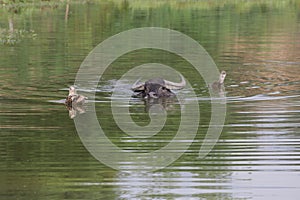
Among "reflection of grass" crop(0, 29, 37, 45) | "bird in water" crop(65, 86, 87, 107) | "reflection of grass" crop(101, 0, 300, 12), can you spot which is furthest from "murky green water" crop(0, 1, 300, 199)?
"reflection of grass" crop(101, 0, 300, 12)

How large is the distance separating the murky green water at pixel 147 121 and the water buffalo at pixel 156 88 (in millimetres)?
370

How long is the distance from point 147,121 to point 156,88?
2727mm

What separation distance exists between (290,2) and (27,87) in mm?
29005

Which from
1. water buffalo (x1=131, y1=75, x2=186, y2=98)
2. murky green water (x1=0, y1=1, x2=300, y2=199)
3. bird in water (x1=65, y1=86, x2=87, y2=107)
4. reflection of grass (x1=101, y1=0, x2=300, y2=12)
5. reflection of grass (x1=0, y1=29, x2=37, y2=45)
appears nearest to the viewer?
murky green water (x1=0, y1=1, x2=300, y2=199)

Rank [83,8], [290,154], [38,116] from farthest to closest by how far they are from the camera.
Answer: [83,8]
[38,116]
[290,154]

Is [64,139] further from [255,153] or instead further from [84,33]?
[84,33]

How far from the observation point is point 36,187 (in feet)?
25.5

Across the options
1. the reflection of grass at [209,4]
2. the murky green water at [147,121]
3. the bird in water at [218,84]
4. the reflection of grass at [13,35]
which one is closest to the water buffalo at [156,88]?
the murky green water at [147,121]

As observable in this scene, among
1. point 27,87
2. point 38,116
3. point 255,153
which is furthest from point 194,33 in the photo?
point 255,153

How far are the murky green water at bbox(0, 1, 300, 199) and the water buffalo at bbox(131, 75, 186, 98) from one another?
0.37 m

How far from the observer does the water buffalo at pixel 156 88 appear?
13.9 meters

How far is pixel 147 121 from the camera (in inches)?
445

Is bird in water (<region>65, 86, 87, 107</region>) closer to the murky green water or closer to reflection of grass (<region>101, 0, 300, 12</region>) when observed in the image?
the murky green water

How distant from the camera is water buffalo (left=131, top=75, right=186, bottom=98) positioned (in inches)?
547
